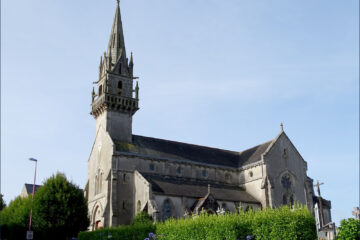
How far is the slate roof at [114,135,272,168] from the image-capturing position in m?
52.7

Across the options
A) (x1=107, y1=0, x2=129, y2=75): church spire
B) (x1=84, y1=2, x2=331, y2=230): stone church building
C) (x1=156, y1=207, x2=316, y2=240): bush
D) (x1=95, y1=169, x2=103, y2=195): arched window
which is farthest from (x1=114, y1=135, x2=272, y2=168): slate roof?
(x1=156, y1=207, x2=316, y2=240): bush

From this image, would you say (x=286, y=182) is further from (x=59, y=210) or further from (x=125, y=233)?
(x=59, y=210)

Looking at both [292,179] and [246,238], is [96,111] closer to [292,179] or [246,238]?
[292,179]

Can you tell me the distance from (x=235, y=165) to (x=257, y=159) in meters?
4.51

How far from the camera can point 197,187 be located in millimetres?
51312

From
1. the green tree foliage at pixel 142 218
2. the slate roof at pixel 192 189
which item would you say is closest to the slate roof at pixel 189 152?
the slate roof at pixel 192 189

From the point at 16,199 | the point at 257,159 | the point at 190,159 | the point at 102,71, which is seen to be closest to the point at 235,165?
the point at 257,159

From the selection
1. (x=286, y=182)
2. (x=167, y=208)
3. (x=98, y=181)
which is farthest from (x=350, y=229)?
(x=286, y=182)

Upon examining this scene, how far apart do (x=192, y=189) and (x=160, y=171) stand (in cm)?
512

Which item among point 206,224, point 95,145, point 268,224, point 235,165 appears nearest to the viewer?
point 268,224

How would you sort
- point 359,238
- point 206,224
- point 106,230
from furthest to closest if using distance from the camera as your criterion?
point 106,230 → point 206,224 → point 359,238

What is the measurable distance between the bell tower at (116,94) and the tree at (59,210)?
10.4 metres

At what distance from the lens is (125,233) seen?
35.2m

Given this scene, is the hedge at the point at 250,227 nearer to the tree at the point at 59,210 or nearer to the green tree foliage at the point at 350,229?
the green tree foliage at the point at 350,229
